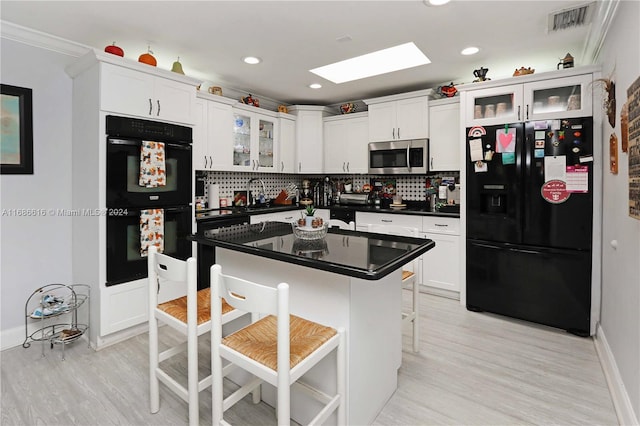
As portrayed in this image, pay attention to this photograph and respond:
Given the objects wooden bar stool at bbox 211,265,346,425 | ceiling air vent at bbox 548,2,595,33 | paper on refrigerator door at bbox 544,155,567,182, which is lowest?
wooden bar stool at bbox 211,265,346,425

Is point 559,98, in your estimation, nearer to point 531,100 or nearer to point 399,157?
point 531,100

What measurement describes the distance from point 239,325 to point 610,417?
219cm

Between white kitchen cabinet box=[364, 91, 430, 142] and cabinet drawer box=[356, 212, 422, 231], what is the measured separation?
38.9 inches

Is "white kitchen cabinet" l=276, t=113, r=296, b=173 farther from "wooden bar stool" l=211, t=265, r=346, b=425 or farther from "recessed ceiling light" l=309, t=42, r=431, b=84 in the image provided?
"wooden bar stool" l=211, t=265, r=346, b=425

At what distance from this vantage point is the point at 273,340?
5.16ft

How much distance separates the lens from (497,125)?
10.5 ft

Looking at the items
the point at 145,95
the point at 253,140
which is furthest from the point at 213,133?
the point at 145,95

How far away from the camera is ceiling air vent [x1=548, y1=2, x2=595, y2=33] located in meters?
2.40

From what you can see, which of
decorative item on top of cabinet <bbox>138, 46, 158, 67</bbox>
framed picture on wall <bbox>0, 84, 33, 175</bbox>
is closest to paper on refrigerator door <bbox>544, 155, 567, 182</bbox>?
decorative item on top of cabinet <bbox>138, 46, 158, 67</bbox>

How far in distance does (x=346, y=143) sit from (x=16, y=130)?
11.5ft

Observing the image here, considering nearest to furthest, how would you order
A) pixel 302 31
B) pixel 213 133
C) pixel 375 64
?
1. pixel 302 31
2. pixel 375 64
3. pixel 213 133

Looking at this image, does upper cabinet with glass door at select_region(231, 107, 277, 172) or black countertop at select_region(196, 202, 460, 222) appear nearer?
black countertop at select_region(196, 202, 460, 222)

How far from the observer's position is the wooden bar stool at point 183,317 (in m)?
1.68

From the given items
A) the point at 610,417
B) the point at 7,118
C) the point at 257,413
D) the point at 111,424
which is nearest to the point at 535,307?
the point at 610,417
